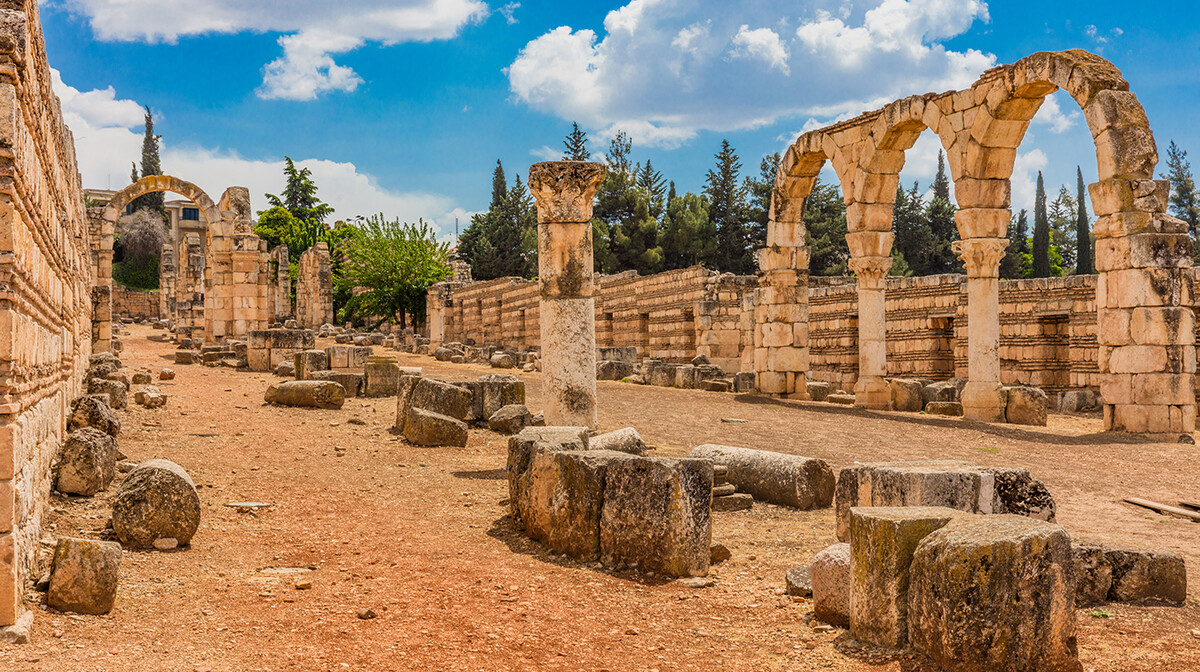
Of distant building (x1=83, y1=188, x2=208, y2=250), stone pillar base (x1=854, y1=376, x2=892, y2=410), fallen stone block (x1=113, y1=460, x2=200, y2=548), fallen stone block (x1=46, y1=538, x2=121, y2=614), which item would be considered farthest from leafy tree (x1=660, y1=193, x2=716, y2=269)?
fallen stone block (x1=46, y1=538, x2=121, y2=614)

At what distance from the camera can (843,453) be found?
408 inches

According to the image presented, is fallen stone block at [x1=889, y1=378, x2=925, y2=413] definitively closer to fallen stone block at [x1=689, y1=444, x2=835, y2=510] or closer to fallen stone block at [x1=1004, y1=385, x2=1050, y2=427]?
fallen stone block at [x1=1004, y1=385, x2=1050, y2=427]

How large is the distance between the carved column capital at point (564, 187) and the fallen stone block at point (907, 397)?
335 inches

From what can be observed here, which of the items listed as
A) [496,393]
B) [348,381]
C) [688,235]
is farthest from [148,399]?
[688,235]

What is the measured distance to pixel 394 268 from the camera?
38.8 meters

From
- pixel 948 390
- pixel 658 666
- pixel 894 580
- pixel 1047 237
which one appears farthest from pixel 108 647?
pixel 1047 237

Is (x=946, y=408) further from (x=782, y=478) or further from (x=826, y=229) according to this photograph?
(x=826, y=229)

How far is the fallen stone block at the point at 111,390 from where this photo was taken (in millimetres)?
10883

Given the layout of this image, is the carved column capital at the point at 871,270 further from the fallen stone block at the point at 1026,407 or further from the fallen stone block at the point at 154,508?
the fallen stone block at the point at 154,508

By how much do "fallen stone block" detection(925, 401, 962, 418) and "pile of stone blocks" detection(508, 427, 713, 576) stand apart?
10.5 metres

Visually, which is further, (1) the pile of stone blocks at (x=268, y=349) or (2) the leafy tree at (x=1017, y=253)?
(2) the leafy tree at (x=1017, y=253)

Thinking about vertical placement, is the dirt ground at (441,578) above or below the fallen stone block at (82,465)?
below

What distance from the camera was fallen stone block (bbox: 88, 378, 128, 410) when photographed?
1088cm

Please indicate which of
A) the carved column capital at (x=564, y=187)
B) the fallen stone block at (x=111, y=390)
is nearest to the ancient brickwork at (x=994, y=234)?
the carved column capital at (x=564, y=187)
